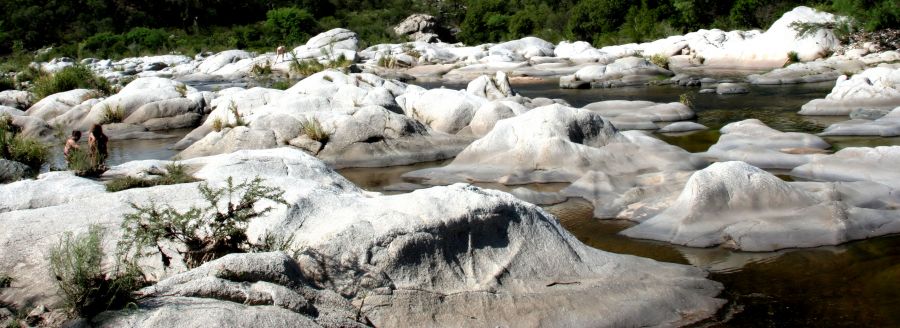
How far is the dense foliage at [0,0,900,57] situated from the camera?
5884 centimetres

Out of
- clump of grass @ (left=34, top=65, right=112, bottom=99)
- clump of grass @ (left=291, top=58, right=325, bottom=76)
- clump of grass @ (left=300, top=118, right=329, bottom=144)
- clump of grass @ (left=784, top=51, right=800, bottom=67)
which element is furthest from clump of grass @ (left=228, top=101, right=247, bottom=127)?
clump of grass @ (left=784, top=51, right=800, bottom=67)

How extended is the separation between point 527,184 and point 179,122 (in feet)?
49.9

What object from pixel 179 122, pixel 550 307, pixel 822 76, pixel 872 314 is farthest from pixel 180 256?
→ pixel 822 76

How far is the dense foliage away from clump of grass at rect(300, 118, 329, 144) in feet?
107

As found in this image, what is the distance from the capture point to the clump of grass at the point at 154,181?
10.4 meters

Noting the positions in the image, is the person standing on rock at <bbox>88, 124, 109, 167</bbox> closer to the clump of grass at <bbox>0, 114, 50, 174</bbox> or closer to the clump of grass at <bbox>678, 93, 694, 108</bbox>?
the clump of grass at <bbox>0, 114, 50, 174</bbox>

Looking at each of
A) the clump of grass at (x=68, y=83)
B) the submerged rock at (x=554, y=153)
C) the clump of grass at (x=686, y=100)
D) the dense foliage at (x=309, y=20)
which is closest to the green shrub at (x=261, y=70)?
the clump of grass at (x=68, y=83)

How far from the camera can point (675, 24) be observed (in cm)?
5922

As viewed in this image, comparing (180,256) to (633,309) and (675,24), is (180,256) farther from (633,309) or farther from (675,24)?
(675,24)

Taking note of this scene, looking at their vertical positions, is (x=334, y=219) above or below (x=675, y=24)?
above

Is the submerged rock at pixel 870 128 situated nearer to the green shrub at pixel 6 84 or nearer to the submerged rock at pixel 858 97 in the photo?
the submerged rock at pixel 858 97

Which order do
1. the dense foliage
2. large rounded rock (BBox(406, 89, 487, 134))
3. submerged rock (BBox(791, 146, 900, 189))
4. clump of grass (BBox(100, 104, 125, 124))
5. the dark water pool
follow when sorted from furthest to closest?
the dense foliage, clump of grass (BBox(100, 104, 125, 124)), large rounded rock (BBox(406, 89, 487, 134)), submerged rock (BBox(791, 146, 900, 189)), the dark water pool

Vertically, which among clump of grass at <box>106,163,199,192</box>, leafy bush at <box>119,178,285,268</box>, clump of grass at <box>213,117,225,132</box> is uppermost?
leafy bush at <box>119,178,285,268</box>

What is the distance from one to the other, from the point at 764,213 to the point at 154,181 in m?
8.23
